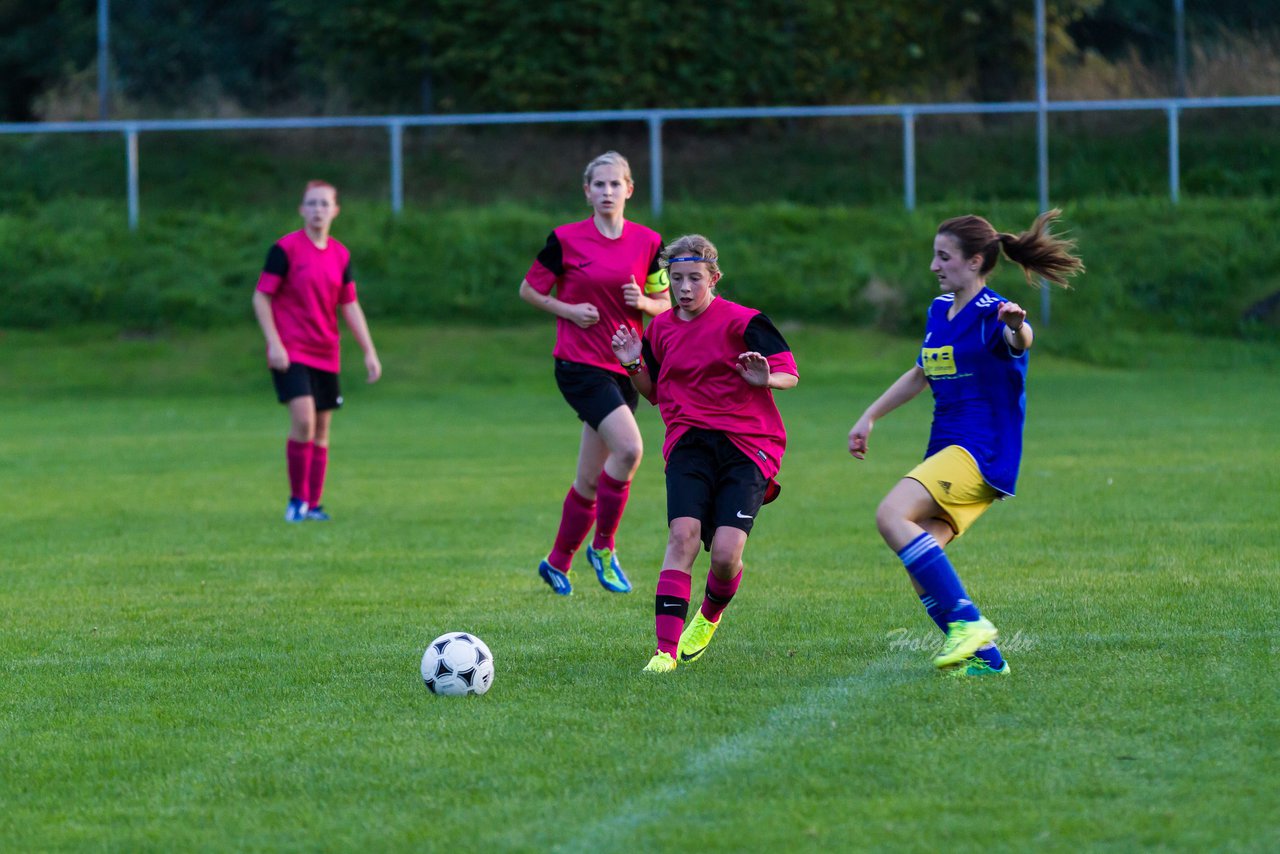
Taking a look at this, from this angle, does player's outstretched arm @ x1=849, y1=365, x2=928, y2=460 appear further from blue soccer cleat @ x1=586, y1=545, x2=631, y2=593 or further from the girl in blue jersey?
blue soccer cleat @ x1=586, y1=545, x2=631, y2=593

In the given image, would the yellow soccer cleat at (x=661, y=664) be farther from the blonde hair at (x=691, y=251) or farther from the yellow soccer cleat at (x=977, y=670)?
the blonde hair at (x=691, y=251)

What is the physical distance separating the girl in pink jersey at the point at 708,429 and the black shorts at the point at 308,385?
5138 millimetres

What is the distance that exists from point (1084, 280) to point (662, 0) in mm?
8956

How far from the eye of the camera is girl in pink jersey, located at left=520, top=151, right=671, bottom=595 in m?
7.88

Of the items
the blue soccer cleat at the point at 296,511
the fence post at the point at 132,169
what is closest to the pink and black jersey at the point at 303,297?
the blue soccer cleat at the point at 296,511

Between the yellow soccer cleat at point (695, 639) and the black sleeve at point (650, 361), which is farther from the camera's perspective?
the black sleeve at point (650, 361)

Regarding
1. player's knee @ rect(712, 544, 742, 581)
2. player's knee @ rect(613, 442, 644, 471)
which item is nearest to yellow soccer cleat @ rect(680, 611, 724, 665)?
player's knee @ rect(712, 544, 742, 581)

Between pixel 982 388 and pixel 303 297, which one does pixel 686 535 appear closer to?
pixel 982 388

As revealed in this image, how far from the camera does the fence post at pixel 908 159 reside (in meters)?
24.6

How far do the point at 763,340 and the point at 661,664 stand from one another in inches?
49.2

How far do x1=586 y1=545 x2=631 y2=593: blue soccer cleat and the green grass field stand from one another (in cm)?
12

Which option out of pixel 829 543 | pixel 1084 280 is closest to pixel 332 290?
pixel 829 543

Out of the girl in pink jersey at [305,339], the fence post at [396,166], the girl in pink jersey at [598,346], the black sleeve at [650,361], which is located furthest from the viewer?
the fence post at [396,166]

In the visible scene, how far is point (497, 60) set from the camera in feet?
90.6
